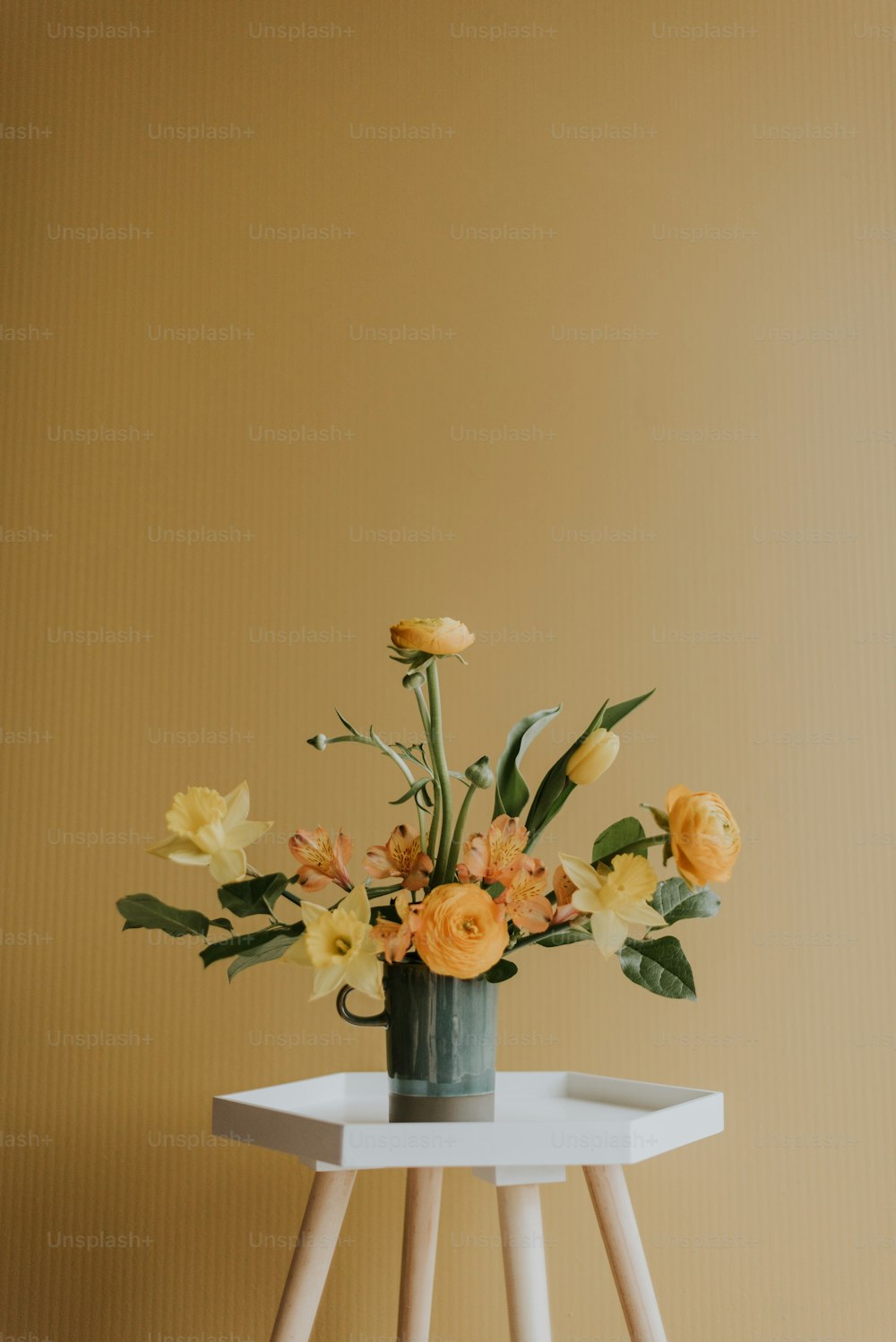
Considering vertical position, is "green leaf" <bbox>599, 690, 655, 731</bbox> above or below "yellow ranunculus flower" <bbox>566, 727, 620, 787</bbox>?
above

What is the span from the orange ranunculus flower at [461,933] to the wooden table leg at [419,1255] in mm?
408

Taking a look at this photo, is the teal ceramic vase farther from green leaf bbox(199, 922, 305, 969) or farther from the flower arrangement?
green leaf bbox(199, 922, 305, 969)

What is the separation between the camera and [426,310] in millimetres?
1732

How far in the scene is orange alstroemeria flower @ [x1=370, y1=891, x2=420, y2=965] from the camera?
1035mm

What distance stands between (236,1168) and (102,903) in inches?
15.9

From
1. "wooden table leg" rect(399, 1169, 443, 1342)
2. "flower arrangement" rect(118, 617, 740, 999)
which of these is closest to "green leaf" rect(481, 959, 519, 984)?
"flower arrangement" rect(118, 617, 740, 999)

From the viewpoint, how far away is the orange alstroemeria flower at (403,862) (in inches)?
43.5

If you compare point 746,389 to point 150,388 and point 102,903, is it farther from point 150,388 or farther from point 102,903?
point 102,903

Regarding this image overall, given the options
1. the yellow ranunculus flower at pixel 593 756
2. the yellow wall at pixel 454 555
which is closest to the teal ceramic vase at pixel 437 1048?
the yellow ranunculus flower at pixel 593 756

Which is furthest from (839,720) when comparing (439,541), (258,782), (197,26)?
(197,26)

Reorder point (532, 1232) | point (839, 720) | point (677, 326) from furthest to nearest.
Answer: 1. point (677, 326)
2. point (839, 720)
3. point (532, 1232)

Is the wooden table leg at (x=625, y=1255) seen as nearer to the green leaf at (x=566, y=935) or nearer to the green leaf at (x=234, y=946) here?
the green leaf at (x=566, y=935)

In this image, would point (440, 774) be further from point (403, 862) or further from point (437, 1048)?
point (437, 1048)

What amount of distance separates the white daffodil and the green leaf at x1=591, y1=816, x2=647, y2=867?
0.32 metres
